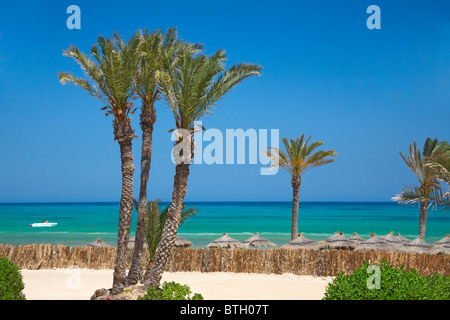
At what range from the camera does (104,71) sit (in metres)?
14.0

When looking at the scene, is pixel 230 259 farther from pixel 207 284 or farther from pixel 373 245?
pixel 373 245

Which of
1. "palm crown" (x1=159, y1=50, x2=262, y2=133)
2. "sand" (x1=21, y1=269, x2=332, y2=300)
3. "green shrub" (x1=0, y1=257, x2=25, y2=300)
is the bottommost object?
"sand" (x1=21, y1=269, x2=332, y2=300)

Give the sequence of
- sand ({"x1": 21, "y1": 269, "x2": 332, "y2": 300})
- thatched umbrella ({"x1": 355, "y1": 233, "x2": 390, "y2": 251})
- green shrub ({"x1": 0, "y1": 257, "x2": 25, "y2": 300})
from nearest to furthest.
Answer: green shrub ({"x1": 0, "y1": 257, "x2": 25, "y2": 300})
sand ({"x1": 21, "y1": 269, "x2": 332, "y2": 300})
thatched umbrella ({"x1": 355, "y1": 233, "x2": 390, "y2": 251})

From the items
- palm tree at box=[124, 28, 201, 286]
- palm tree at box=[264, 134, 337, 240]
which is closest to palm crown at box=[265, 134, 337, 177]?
palm tree at box=[264, 134, 337, 240]

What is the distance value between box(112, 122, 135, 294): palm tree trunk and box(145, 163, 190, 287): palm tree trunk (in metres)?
1.16

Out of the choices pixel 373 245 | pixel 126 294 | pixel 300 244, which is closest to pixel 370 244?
pixel 373 245

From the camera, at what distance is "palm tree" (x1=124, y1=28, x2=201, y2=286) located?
14.5m

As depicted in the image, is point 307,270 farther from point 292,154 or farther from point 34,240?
point 34,240

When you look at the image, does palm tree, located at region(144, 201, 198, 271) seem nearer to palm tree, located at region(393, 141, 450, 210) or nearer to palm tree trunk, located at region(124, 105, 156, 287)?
palm tree trunk, located at region(124, 105, 156, 287)

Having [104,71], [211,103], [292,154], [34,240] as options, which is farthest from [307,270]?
[34,240]

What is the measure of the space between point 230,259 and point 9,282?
44.5ft

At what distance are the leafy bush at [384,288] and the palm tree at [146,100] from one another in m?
7.90

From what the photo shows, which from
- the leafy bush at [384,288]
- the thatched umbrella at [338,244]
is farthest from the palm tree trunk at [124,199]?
the thatched umbrella at [338,244]
